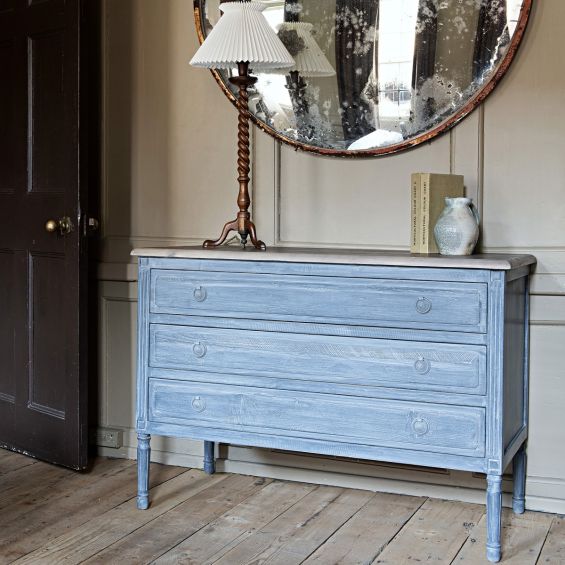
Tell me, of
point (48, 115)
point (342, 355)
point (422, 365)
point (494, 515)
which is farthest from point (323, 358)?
point (48, 115)

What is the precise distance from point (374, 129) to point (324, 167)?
26cm

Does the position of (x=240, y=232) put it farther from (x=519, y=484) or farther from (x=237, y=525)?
(x=519, y=484)

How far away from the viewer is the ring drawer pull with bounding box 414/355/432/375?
109 inches

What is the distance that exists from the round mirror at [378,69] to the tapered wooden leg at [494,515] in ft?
4.24

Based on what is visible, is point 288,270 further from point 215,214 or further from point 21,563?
point 21,563

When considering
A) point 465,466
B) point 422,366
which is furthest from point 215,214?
point 465,466

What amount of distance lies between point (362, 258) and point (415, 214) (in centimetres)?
35

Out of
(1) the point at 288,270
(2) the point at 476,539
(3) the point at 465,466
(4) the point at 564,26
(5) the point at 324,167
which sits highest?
(4) the point at 564,26

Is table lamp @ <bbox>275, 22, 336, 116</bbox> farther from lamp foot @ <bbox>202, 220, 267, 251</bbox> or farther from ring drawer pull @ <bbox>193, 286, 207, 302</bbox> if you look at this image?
ring drawer pull @ <bbox>193, 286, 207, 302</bbox>

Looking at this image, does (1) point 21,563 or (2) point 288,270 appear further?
(2) point 288,270

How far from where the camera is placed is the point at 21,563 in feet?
8.86

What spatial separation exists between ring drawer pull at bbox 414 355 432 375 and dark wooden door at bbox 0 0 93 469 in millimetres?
1497

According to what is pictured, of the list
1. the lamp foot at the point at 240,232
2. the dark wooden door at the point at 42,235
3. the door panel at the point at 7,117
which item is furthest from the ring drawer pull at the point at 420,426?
the door panel at the point at 7,117

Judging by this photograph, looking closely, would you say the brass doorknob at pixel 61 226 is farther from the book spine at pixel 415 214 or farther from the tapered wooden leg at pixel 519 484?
the tapered wooden leg at pixel 519 484
